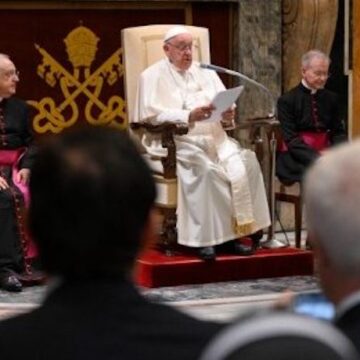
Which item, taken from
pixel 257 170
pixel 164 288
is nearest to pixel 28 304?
pixel 164 288

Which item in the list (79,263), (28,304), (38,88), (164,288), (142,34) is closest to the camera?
(79,263)

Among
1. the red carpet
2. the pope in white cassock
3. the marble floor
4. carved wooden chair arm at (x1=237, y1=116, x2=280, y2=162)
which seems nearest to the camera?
the marble floor

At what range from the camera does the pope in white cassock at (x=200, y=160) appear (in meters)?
6.82

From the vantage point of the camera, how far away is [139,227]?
1.57 metres

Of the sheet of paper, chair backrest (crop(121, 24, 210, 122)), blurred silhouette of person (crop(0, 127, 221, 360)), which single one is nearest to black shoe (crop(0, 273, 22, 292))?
chair backrest (crop(121, 24, 210, 122))

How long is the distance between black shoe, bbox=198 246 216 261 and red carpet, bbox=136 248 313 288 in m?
0.03

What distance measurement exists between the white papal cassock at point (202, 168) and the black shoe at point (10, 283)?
37.6 inches

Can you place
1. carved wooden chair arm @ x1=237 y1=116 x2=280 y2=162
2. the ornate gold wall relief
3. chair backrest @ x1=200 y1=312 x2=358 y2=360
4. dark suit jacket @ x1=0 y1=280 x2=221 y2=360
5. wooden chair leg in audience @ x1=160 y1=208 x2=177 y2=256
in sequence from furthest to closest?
the ornate gold wall relief
carved wooden chair arm @ x1=237 y1=116 x2=280 y2=162
wooden chair leg in audience @ x1=160 y1=208 x2=177 y2=256
dark suit jacket @ x1=0 y1=280 x2=221 y2=360
chair backrest @ x1=200 y1=312 x2=358 y2=360

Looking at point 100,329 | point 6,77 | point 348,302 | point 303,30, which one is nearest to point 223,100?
point 6,77

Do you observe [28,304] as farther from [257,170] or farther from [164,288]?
[257,170]

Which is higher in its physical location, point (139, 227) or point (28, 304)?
point (139, 227)

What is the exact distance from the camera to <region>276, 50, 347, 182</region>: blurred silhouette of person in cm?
742

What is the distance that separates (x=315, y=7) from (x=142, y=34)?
160cm

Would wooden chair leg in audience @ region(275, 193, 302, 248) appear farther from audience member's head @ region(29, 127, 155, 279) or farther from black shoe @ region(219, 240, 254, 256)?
audience member's head @ region(29, 127, 155, 279)
